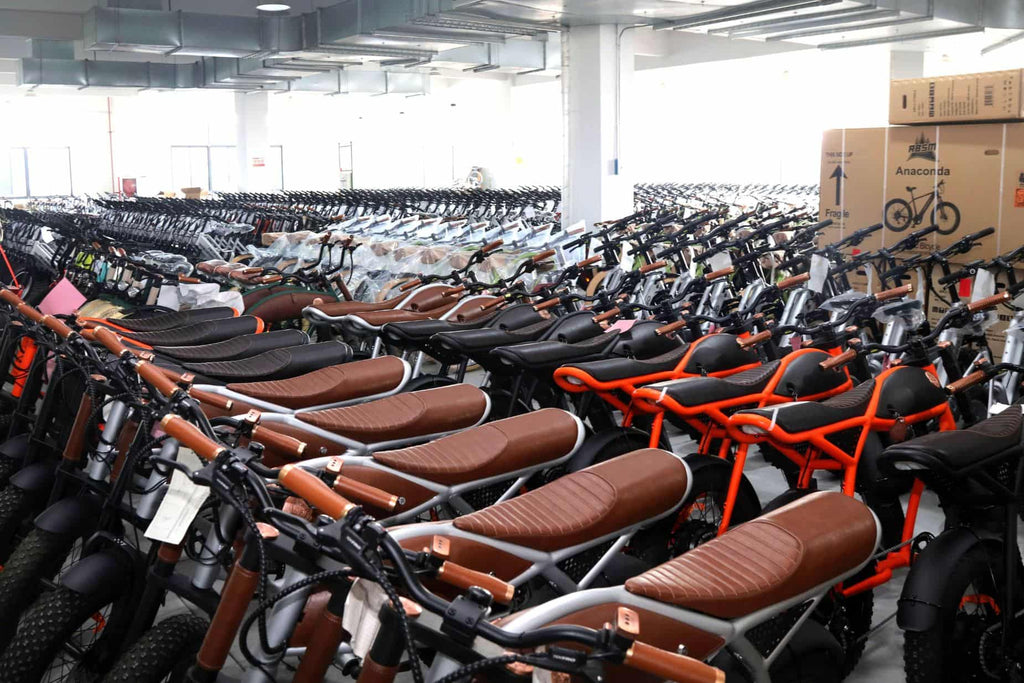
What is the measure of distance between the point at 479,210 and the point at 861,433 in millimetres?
11055

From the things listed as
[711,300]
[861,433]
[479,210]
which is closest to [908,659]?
[861,433]

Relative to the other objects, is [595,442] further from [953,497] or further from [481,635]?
[481,635]

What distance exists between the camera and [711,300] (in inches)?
214

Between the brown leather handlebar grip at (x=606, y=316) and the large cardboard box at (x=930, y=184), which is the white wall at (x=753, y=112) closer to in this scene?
→ the large cardboard box at (x=930, y=184)

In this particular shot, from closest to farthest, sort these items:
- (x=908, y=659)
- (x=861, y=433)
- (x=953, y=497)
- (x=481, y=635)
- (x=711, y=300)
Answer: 1. (x=481, y=635)
2. (x=908, y=659)
3. (x=953, y=497)
4. (x=861, y=433)
5. (x=711, y=300)

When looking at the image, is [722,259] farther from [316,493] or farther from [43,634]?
[316,493]

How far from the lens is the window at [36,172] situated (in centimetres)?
2331

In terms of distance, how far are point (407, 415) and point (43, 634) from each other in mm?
1112

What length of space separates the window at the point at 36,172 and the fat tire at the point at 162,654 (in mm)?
23956

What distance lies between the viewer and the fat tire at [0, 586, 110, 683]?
2.04m

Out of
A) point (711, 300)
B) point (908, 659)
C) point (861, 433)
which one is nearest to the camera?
point (908, 659)

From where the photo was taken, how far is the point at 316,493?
1342 millimetres

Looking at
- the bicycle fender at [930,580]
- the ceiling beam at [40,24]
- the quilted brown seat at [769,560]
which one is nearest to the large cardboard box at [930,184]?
the bicycle fender at [930,580]

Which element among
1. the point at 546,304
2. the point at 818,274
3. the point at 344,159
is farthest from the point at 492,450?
the point at 344,159
